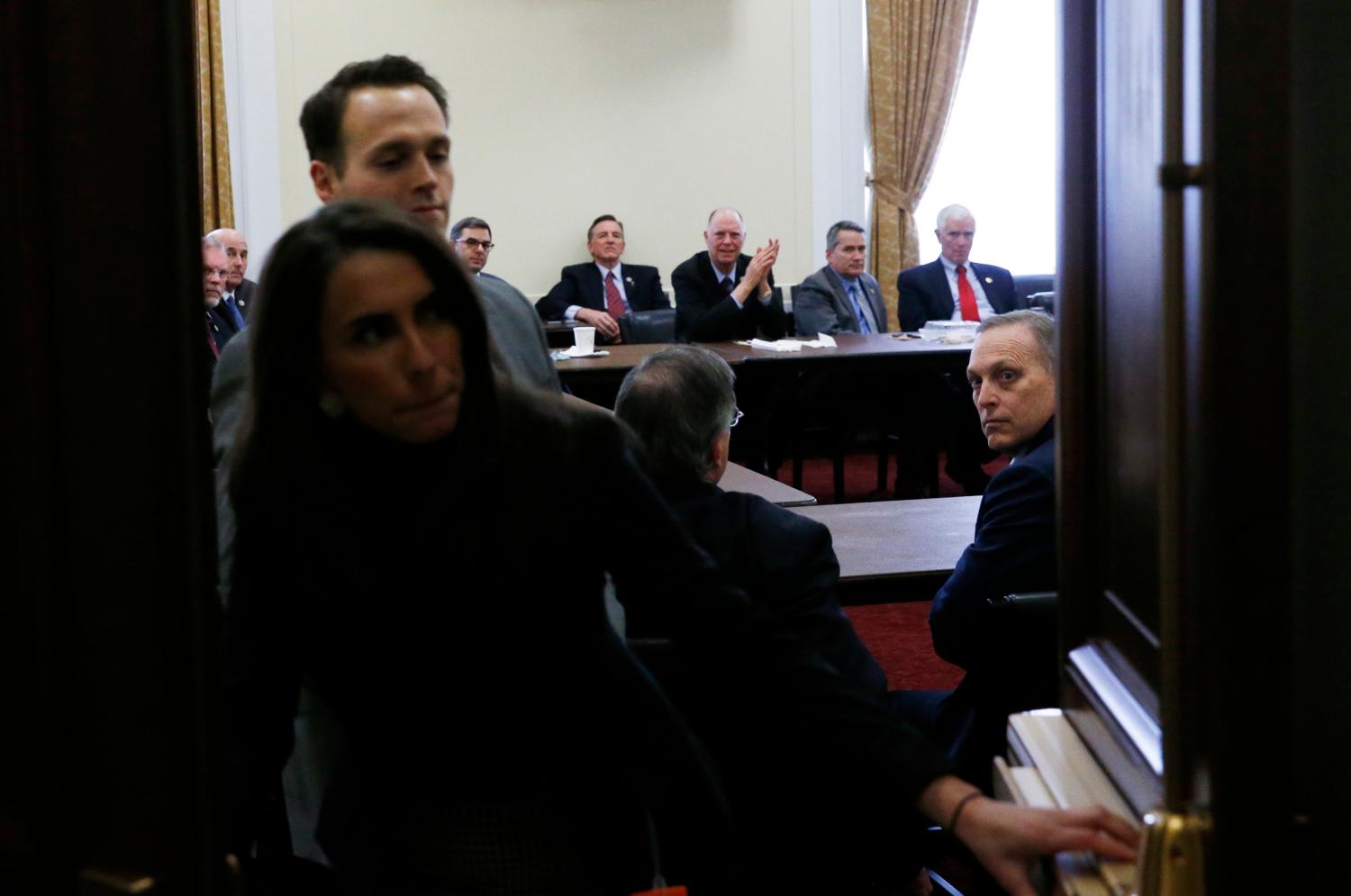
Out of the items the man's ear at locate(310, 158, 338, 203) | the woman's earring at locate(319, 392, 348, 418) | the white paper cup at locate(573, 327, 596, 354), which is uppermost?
the man's ear at locate(310, 158, 338, 203)

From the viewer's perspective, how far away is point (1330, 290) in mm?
1009

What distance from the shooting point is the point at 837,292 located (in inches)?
305

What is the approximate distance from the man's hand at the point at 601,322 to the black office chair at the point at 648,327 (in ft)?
0.21

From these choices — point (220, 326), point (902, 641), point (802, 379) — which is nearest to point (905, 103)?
point (802, 379)

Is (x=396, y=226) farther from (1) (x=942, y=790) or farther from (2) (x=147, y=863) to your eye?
(1) (x=942, y=790)

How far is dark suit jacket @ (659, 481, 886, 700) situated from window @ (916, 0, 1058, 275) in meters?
7.33

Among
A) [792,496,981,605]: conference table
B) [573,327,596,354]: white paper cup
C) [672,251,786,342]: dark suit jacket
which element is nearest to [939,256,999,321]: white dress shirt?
[672,251,786,342]: dark suit jacket

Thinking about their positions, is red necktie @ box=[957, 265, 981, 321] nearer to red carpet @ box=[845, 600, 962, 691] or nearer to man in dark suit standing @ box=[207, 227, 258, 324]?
red carpet @ box=[845, 600, 962, 691]

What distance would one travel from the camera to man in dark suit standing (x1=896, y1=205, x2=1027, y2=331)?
8.01m

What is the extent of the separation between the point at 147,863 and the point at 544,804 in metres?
0.43

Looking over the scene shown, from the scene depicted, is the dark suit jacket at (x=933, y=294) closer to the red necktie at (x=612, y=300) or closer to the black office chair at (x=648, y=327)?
the black office chair at (x=648, y=327)

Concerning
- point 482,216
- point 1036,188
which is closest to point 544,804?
point 482,216

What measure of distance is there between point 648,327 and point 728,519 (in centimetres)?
556

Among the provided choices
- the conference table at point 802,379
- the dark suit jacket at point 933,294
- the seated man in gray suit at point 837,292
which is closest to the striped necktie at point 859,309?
the seated man in gray suit at point 837,292
